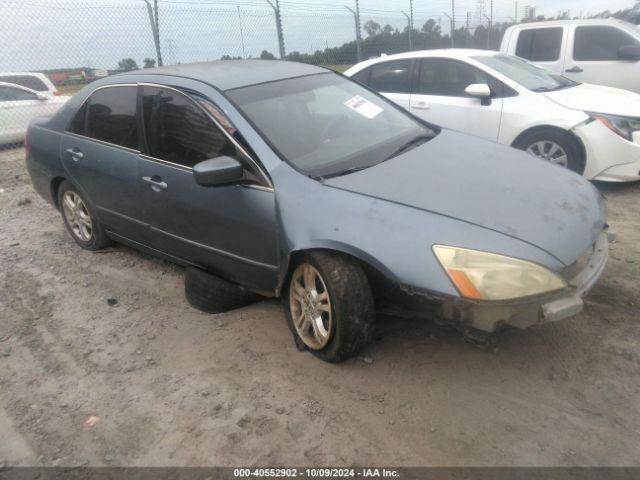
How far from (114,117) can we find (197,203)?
125cm

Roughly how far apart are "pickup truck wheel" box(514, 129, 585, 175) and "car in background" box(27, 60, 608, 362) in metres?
2.09

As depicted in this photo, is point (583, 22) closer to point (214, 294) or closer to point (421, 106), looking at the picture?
point (421, 106)

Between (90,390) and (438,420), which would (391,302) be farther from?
(90,390)

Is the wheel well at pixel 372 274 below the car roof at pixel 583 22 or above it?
below

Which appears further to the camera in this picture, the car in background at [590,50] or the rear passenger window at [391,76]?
the car in background at [590,50]

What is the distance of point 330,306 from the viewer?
2.85 metres

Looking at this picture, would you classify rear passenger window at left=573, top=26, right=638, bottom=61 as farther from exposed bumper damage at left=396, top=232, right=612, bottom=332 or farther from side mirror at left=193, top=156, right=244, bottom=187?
side mirror at left=193, top=156, right=244, bottom=187

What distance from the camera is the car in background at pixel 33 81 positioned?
9758 mm

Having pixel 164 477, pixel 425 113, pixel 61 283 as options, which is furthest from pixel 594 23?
pixel 164 477

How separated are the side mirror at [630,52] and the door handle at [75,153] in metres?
7.17

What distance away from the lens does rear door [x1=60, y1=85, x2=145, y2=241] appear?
12.9 ft

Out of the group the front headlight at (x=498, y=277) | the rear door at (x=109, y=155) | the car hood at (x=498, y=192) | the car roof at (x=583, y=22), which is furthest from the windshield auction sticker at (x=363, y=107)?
the car roof at (x=583, y=22)

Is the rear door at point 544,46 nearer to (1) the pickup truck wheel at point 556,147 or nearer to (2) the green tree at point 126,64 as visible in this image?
(1) the pickup truck wheel at point 556,147

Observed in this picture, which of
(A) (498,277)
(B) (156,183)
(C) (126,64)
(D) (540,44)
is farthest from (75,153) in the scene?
(D) (540,44)
